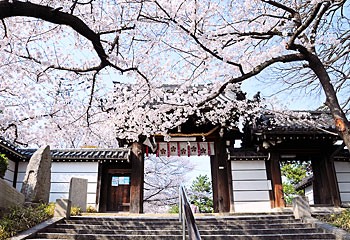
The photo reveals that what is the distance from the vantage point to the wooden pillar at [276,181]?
10.2m

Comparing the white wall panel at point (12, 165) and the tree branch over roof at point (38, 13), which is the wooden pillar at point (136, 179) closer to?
the white wall panel at point (12, 165)

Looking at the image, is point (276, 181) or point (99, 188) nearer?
point (276, 181)

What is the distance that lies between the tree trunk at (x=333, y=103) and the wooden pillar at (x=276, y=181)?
499 cm

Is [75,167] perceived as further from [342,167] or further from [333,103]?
[342,167]

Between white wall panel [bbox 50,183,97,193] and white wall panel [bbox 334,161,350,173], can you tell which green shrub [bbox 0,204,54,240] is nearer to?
white wall panel [bbox 50,183,97,193]

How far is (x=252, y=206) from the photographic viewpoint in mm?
10609

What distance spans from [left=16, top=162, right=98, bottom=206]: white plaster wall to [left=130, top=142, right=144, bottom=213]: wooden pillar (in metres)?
1.86

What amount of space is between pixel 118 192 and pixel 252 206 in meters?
5.92

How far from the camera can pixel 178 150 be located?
11.8 meters

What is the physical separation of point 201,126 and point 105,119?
4332mm

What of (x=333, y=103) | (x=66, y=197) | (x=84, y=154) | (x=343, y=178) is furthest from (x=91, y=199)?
(x=343, y=178)

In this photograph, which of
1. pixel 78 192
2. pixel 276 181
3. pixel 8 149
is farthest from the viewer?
pixel 276 181

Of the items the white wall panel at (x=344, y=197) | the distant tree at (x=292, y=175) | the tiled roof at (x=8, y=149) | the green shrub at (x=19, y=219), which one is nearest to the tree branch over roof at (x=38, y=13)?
the green shrub at (x=19, y=219)

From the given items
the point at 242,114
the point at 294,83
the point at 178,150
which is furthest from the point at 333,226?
the point at 178,150
